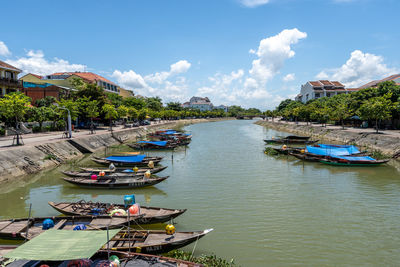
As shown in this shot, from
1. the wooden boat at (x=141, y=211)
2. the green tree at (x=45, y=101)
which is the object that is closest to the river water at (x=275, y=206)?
the wooden boat at (x=141, y=211)

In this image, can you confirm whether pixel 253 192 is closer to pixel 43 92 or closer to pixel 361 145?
pixel 361 145

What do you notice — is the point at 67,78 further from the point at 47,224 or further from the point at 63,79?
the point at 47,224

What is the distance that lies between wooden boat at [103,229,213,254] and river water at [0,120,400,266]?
120 cm

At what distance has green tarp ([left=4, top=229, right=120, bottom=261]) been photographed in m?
7.54

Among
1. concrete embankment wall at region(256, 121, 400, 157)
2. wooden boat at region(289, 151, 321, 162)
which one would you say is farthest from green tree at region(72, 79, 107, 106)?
concrete embankment wall at region(256, 121, 400, 157)

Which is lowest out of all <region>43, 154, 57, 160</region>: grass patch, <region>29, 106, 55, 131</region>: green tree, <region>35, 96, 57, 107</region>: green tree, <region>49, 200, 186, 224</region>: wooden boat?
<region>49, 200, 186, 224</region>: wooden boat

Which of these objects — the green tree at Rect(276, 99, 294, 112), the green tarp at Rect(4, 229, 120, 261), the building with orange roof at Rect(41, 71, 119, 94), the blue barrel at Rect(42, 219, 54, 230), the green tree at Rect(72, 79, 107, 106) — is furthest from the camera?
the green tree at Rect(276, 99, 294, 112)

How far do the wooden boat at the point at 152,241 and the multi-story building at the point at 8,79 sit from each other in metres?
45.8

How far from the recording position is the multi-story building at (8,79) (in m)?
43.2

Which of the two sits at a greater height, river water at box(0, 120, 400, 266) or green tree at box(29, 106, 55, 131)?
green tree at box(29, 106, 55, 131)

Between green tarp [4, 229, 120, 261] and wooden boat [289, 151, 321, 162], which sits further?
wooden boat [289, 151, 321, 162]

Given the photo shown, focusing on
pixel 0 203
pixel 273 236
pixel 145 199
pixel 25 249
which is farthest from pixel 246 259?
pixel 0 203

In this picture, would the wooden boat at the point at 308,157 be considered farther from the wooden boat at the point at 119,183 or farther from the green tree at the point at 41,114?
the green tree at the point at 41,114

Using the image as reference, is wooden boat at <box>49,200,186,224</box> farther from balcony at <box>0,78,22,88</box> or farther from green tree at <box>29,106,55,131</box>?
balcony at <box>0,78,22,88</box>
